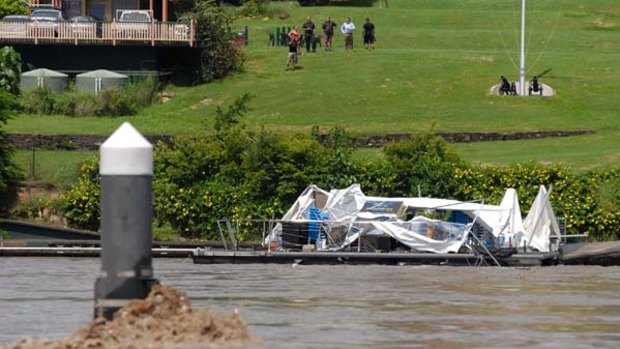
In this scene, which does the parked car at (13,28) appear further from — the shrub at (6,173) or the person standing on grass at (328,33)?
the shrub at (6,173)

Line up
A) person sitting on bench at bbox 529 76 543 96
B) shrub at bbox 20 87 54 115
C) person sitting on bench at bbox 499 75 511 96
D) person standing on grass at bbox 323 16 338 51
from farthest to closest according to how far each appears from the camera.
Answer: person standing on grass at bbox 323 16 338 51 → person sitting on bench at bbox 529 76 543 96 → person sitting on bench at bbox 499 75 511 96 → shrub at bbox 20 87 54 115

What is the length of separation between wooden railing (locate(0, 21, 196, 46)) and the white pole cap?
60593 millimetres

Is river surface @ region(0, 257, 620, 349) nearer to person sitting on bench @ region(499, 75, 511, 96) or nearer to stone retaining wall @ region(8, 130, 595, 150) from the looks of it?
stone retaining wall @ region(8, 130, 595, 150)

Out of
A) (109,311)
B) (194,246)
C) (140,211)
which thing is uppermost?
(140,211)

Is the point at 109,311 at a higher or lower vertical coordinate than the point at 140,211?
lower

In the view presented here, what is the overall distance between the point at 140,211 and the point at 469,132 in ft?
163

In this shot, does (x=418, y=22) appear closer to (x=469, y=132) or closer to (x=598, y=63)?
(x=598, y=63)

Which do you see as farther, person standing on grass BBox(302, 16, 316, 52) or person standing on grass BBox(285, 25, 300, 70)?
person standing on grass BBox(302, 16, 316, 52)

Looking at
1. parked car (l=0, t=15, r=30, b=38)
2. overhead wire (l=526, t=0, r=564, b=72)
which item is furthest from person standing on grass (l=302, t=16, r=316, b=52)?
parked car (l=0, t=15, r=30, b=38)

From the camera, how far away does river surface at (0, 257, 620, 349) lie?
2197 cm

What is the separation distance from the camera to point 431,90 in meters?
72.6

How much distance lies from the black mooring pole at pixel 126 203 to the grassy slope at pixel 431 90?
4160cm

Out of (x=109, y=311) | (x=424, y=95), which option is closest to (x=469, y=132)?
(x=424, y=95)

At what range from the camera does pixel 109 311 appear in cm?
1587
